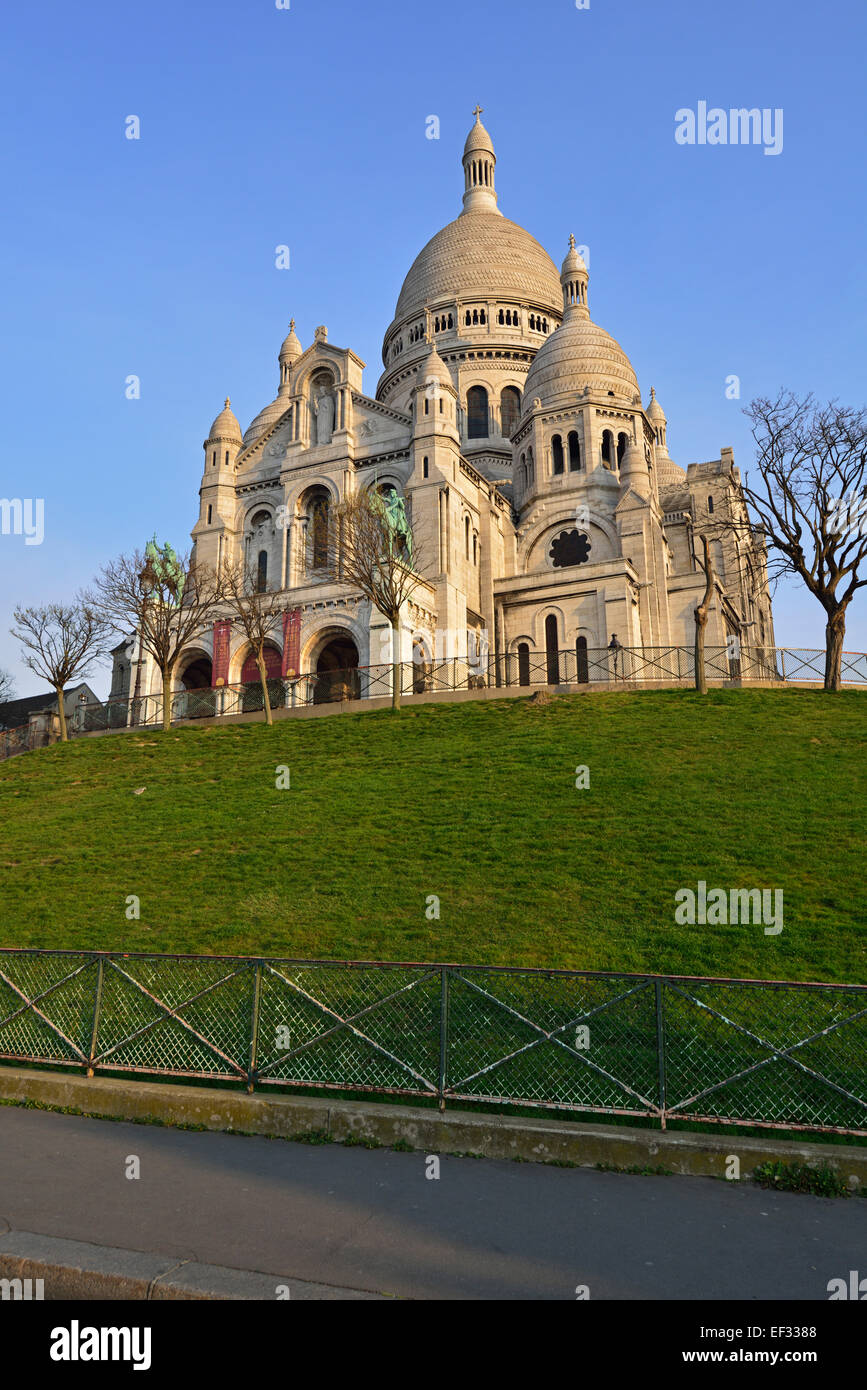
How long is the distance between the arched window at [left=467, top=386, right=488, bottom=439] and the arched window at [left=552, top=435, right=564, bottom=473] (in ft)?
35.5

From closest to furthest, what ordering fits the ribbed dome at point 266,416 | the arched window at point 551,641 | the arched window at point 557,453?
the arched window at point 551,641 < the arched window at point 557,453 < the ribbed dome at point 266,416

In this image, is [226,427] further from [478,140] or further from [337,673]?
[478,140]

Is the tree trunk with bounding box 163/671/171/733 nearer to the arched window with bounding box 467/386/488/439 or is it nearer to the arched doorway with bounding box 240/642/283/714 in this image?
the arched doorway with bounding box 240/642/283/714

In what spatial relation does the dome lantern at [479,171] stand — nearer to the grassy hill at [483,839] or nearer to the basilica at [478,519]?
the basilica at [478,519]

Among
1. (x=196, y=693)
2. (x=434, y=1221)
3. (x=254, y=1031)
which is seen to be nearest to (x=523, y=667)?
(x=196, y=693)

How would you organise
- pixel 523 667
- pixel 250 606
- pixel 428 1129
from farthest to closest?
pixel 523 667 → pixel 250 606 → pixel 428 1129

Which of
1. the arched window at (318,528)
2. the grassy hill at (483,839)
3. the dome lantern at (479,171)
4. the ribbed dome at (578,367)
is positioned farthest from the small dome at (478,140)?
the grassy hill at (483,839)

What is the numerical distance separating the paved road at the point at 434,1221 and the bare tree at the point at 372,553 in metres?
22.8

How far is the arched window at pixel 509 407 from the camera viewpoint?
5909 centimetres

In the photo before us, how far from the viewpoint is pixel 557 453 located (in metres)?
49.0

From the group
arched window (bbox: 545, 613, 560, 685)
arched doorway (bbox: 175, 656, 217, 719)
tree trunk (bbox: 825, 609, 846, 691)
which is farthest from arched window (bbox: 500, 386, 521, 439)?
tree trunk (bbox: 825, 609, 846, 691)

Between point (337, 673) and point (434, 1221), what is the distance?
31.7 meters

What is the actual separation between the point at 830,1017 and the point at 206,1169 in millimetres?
5342

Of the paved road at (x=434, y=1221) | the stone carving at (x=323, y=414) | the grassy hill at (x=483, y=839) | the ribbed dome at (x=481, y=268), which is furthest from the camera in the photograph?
the ribbed dome at (x=481, y=268)
